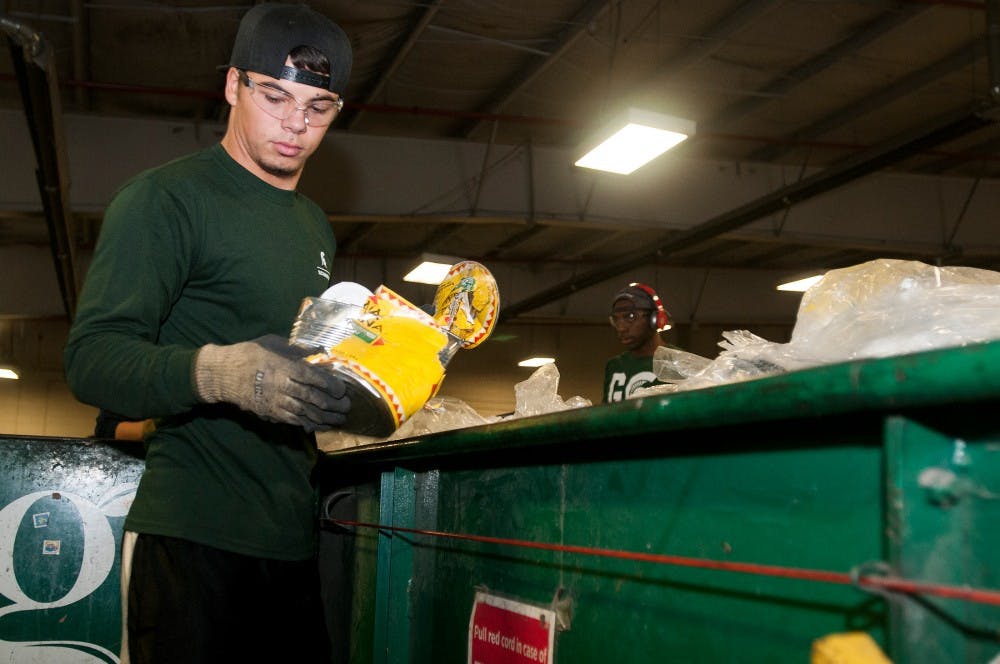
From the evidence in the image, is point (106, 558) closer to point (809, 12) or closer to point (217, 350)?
point (217, 350)

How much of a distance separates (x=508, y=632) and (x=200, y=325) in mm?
717

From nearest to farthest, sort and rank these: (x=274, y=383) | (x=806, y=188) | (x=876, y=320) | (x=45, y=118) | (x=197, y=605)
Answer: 1. (x=876, y=320)
2. (x=274, y=383)
3. (x=197, y=605)
4. (x=45, y=118)
5. (x=806, y=188)

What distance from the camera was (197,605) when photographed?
1390 mm

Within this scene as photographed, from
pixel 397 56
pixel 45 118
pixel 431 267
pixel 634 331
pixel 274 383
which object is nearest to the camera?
pixel 274 383

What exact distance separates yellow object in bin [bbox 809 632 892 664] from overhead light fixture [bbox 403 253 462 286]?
22.0 ft

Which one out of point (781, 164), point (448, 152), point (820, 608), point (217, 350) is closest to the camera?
point (820, 608)

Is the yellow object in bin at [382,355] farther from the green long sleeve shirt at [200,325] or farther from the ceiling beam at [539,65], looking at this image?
the ceiling beam at [539,65]

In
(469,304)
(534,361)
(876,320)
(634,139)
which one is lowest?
(876,320)

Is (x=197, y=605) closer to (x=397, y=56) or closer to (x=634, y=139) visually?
(x=634, y=139)

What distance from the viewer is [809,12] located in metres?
5.38

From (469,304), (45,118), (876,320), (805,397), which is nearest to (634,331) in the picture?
(45,118)

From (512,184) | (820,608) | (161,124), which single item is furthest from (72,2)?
(820,608)

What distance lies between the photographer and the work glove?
3.86ft

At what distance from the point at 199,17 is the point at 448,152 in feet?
7.75
